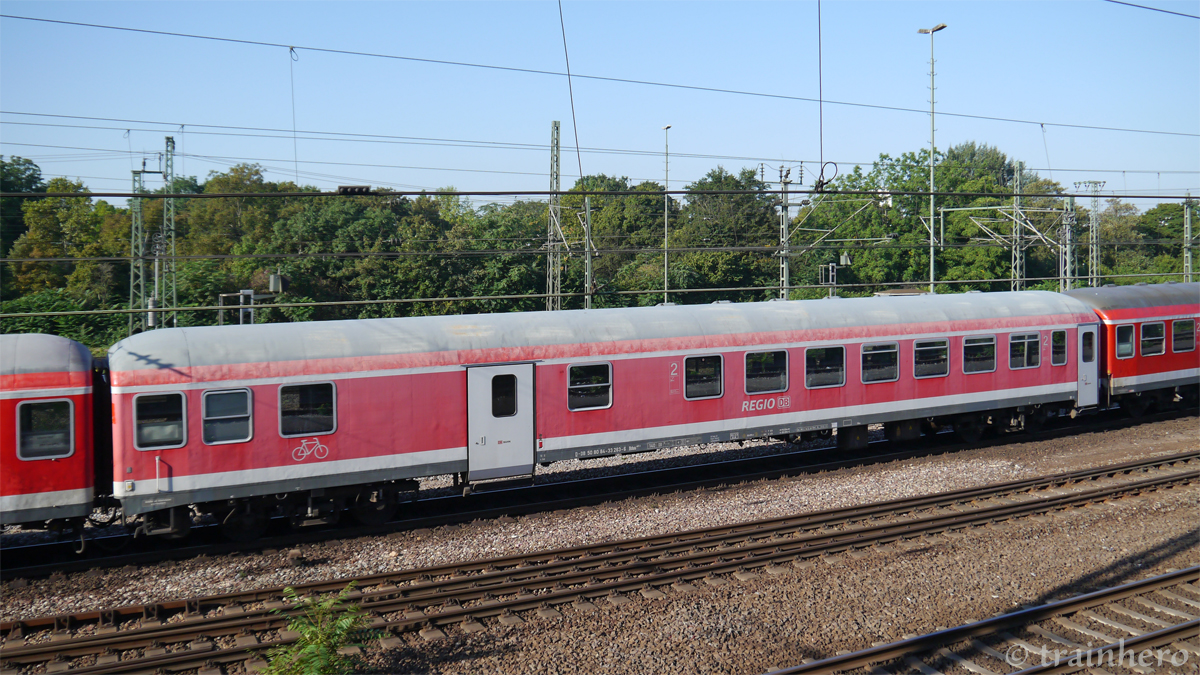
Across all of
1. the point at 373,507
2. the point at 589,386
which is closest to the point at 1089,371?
the point at 589,386

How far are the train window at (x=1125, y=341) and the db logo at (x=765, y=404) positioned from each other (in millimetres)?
10008

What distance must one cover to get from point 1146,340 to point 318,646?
69.2ft

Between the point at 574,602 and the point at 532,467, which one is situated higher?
the point at 532,467

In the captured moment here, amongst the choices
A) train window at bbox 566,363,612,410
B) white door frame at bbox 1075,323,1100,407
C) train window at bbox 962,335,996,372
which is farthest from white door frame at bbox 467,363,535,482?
white door frame at bbox 1075,323,1100,407

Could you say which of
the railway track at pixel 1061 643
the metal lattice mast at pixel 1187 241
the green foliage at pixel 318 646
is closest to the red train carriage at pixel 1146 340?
the metal lattice mast at pixel 1187 241

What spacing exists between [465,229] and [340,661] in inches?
1944

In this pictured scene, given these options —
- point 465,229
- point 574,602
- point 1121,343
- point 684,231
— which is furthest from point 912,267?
point 574,602

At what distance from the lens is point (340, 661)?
7.75m

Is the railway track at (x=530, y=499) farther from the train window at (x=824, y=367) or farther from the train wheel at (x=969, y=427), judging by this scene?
the train window at (x=824, y=367)

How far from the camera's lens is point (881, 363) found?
16.8m

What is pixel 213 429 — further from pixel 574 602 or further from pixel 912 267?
pixel 912 267

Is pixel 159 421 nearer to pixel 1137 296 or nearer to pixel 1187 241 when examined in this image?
pixel 1137 296

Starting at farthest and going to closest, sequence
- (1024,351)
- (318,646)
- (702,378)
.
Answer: (1024,351) < (702,378) < (318,646)

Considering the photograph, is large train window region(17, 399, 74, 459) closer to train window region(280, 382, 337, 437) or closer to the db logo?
train window region(280, 382, 337, 437)
